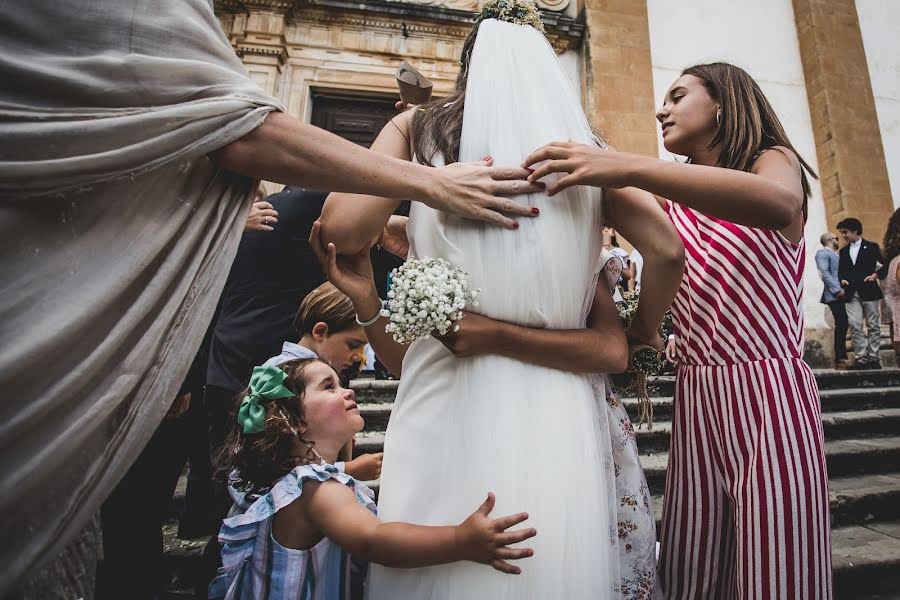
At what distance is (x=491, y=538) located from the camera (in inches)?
35.3

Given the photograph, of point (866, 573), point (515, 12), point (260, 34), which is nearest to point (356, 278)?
point (515, 12)

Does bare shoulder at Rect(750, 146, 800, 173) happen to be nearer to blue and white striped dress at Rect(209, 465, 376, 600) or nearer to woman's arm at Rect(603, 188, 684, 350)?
woman's arm at Rect(603, 188, 684, 350)

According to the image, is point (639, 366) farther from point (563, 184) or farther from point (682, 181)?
point (563, 184)

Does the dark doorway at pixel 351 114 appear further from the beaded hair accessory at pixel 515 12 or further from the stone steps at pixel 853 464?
the beaded hair accessory at pixel 515 12

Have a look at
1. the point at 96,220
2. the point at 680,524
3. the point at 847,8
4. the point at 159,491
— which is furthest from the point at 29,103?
the point at 847,8

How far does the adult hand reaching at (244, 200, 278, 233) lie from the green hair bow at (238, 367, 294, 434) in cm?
100

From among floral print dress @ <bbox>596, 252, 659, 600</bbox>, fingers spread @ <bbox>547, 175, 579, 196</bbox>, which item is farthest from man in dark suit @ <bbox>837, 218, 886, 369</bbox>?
fingers spread @ <bbox>547, 175, 579, 196</bbox>

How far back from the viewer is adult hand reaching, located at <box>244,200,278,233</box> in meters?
2.26

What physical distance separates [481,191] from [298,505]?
105 centimetres

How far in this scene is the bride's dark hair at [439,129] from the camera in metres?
1.23

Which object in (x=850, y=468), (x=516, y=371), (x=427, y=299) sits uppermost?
(x=427, y=299)

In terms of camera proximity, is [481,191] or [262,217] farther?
[262,217]

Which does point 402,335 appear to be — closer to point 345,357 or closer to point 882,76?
point 345,357

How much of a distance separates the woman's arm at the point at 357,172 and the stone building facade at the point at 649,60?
21.0ft
